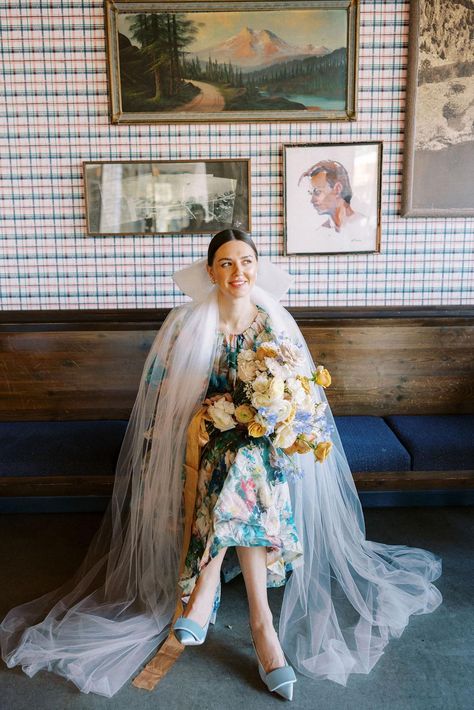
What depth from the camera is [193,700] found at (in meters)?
2.20

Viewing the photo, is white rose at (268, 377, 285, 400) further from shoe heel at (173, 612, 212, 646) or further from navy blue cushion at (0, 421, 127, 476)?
navy blue cushion at (0, 421, 127, 476)

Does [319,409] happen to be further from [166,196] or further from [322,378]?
[166,196]

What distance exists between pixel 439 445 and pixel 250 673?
1561 mm

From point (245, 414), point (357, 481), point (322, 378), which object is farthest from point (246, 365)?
point (357, 481)

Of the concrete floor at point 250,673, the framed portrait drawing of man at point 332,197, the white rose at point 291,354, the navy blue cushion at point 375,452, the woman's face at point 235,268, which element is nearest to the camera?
the concrete floor at point 250,673

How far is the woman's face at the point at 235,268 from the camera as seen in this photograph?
8.90 feet

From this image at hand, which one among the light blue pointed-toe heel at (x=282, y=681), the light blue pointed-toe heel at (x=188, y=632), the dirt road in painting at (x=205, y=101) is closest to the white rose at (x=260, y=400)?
the light blue pointed-toe heel at (x=188, y=632)

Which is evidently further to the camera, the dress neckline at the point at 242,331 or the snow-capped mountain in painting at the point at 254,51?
the snow-capped mountain in painting at the point at 254,51

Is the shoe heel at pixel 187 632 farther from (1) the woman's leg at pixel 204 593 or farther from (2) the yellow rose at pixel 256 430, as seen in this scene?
(2) the yellow rose at pixel 256 430

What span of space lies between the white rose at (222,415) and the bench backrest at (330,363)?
4.31 feet

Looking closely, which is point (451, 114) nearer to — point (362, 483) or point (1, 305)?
point (362, 483)

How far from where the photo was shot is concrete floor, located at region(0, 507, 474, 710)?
85.6 inches

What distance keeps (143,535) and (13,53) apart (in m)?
2.89

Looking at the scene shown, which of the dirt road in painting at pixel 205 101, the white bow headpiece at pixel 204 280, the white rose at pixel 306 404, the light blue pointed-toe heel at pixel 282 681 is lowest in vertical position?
the light blue pointed-toe heel at pixel 282 681
